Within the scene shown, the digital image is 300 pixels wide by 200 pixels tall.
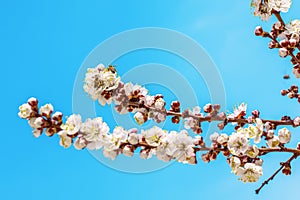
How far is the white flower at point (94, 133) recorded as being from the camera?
3.31 metres

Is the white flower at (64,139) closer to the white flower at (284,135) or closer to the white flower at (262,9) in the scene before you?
the white flower at (284,135)

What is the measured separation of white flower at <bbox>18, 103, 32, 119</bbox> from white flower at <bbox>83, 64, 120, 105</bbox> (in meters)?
0.58

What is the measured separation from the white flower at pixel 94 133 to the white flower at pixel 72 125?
2.2 inches

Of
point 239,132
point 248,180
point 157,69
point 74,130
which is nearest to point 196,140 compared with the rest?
point 239,132

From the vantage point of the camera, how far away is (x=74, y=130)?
10.6 ft

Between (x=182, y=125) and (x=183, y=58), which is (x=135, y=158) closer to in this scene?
(x=182, y=125)

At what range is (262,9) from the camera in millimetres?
4047

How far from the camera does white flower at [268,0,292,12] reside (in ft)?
13.0

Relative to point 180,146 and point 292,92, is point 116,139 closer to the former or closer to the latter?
point 180,146

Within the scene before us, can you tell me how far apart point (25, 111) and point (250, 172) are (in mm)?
1998

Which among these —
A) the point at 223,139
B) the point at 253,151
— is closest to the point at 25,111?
the point at 223,139

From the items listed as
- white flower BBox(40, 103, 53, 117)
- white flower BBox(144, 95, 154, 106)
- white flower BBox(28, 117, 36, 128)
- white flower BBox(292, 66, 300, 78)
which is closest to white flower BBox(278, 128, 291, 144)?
white flower BBox(292, 66, 300, 78)

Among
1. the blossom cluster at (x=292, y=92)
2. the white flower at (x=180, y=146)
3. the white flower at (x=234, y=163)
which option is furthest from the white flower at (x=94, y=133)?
the blossom cluster at (x=292, y=92)

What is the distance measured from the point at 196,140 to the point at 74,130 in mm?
1054
